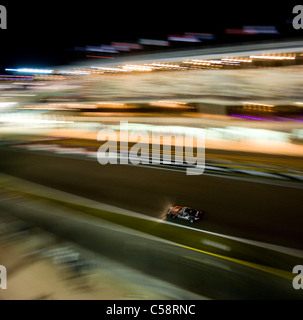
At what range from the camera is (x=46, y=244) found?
252cm

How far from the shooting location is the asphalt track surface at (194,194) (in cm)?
274

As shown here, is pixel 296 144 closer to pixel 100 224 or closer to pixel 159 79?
pixel 159 79

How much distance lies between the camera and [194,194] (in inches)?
138

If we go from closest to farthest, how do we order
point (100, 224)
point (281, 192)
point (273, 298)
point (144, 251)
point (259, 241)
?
point (273, 298)
point (144, 251)
point (259, 241)
point (100, 224)
point (281, 192)

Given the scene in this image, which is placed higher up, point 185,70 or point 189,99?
point 185,70

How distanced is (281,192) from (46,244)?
3.02 meters

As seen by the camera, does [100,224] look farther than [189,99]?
No

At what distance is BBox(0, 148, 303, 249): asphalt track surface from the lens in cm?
274

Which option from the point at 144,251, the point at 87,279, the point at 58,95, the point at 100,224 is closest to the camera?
the point at 87,279

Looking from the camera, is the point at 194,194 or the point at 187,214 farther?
the point at 194,194
